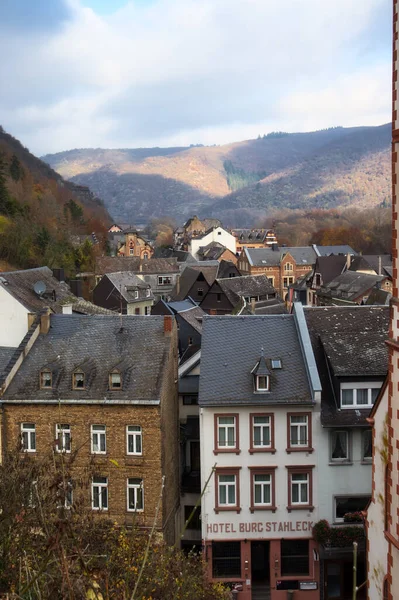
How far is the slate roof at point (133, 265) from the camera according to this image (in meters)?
93.1

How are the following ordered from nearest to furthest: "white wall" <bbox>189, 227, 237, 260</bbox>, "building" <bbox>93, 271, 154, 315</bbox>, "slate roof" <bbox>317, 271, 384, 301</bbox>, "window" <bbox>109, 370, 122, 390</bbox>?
1. "window" <bbox>109, 370, 122, 390</bbox>
2. "building" <bbox>93, 271, 154, 315</bbox>
3. "slate roof" <bbox>317, 271, 384, 301</bbox>
4. "white wall" <bbox>189, 227, 237, 260</bbox>

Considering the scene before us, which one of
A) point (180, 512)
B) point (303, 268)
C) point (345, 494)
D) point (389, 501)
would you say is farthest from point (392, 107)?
point (303, 268)

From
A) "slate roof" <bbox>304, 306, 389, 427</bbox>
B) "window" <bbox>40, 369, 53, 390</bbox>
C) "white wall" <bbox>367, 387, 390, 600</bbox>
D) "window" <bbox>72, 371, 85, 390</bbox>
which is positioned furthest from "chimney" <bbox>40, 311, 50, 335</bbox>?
"white wall" <bbox>367, 387, 390, 600</bbox>

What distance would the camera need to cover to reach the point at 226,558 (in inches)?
993

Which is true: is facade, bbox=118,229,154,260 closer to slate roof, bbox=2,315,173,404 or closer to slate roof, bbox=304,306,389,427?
slate roof, bbox=2,315,173,404

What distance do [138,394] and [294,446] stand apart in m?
6.06

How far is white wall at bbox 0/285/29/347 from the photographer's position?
3372 centimetres

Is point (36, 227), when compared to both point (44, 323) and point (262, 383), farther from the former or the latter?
point (262, 383)

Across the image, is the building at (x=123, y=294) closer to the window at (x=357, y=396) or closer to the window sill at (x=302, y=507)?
the window sill at (x=302, y=507)

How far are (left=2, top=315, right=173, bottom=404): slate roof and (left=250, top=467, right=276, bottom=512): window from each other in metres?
4.65

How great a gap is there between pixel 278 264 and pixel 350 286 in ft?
120

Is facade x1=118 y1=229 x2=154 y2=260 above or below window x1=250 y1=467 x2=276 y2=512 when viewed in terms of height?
above

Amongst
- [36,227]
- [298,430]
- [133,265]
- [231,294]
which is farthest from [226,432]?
[133,265]

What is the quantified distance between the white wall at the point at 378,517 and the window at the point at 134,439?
34.0 feet
